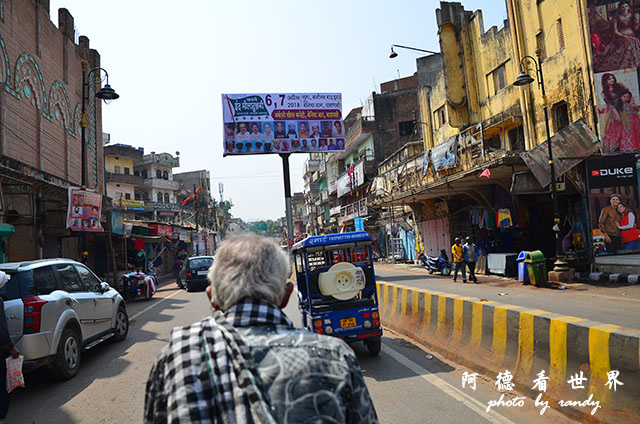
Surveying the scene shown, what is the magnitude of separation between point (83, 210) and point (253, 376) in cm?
1528

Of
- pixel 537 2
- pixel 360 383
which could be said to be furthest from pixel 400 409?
pixel 537 2

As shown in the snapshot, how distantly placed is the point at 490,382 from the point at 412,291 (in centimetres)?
350

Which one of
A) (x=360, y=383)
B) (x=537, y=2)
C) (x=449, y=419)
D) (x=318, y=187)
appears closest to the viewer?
(x=360, y=383)

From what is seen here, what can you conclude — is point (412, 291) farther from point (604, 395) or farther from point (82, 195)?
point (82, 195)

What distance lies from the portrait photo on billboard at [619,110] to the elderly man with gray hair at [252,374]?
1743 centimetres

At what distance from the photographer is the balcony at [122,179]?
49438 millimetres

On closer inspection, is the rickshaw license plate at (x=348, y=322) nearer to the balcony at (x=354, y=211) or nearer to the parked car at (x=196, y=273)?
the parked car at (x=196, y=273)

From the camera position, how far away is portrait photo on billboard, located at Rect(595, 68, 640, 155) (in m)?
15.8

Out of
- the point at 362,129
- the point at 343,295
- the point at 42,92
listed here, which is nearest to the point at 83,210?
the point at 42,92

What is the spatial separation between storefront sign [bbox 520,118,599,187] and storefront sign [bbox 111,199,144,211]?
41.1 metres

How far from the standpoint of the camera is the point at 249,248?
6.50 feet

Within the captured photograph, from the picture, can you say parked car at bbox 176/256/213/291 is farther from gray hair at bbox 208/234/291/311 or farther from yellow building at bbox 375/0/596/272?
gray hair at bbox 208/234/291/311

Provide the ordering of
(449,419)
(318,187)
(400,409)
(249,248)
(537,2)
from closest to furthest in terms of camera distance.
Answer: (249,248) < (449,419) < (400,409) < (537,2) < (318,187)

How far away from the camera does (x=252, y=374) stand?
1.55m
